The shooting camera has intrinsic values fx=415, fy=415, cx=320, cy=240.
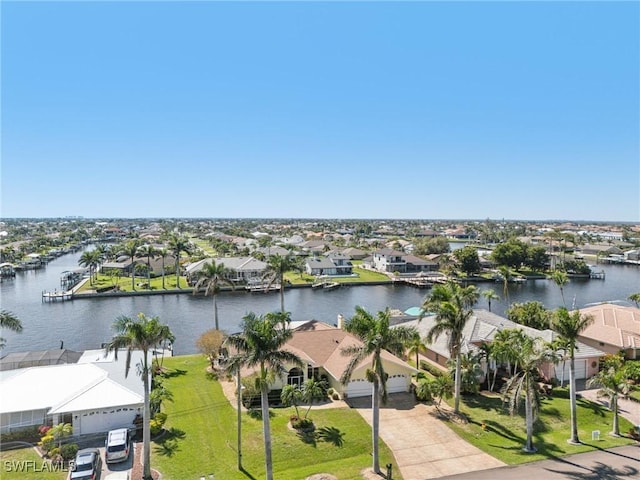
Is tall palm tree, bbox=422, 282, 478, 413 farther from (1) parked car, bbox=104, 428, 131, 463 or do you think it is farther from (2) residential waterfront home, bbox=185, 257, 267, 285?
(2) residential waterfront home, bbox=185, 257, 267, 285

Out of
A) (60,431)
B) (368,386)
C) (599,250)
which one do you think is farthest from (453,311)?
(599,250)

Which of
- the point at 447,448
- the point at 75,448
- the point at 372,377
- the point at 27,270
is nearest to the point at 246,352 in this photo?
the point at 372,377

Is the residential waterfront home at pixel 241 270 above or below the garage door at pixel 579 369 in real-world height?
above

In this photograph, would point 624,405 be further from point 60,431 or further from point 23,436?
point 23,436

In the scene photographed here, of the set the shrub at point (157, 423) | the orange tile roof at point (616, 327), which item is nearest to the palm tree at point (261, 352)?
the shrub at point (157, 423)

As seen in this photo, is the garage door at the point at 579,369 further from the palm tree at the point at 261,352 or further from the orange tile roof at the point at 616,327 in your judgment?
the palm tree at the point at 261,352

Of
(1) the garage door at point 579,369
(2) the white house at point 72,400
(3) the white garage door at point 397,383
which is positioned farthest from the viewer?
(1) the garage door at point 579,369
